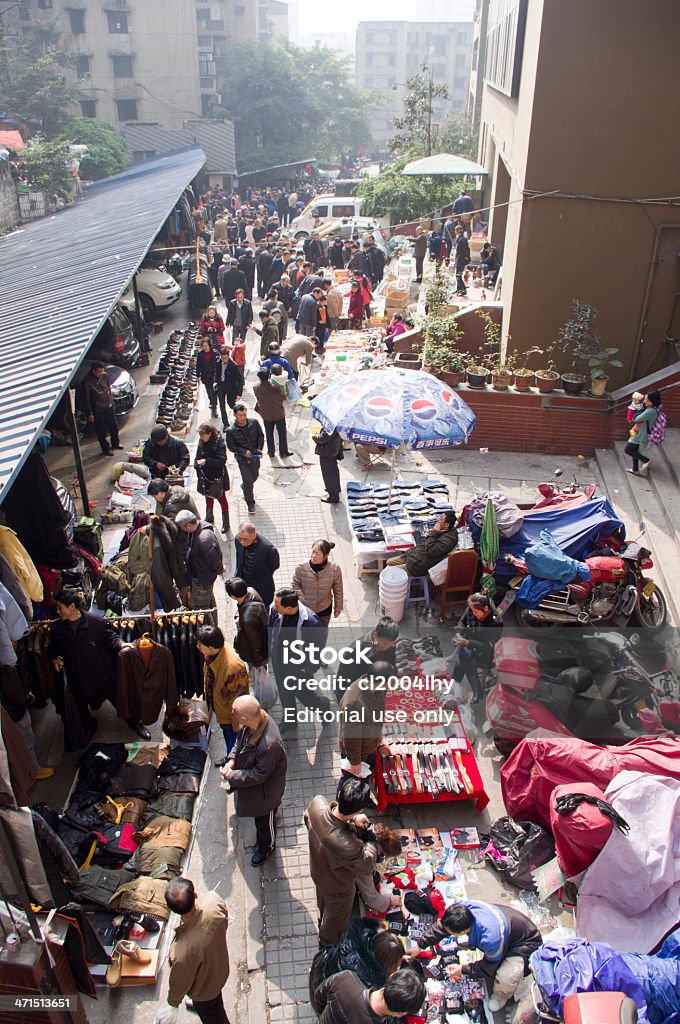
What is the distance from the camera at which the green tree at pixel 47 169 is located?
935 inches

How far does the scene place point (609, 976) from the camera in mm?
4188

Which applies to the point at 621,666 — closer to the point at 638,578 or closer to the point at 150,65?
the point at 638,578

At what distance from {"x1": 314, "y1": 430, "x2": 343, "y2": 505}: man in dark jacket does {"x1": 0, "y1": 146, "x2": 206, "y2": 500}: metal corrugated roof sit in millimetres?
3134

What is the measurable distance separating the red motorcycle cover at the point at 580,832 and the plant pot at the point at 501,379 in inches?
316

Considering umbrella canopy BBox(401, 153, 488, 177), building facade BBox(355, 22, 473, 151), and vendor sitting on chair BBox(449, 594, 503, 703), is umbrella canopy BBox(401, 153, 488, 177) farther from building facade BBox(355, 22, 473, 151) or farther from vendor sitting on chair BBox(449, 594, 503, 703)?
building facade BBox(355, 22, 473, 151)

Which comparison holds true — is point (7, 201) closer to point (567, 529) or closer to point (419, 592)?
point (419, 592)

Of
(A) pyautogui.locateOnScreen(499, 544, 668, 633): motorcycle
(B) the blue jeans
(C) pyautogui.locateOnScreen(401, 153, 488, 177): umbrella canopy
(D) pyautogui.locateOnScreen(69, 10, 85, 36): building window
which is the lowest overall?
(B) the blue jeans

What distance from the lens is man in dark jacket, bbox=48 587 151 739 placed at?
20.3 feet

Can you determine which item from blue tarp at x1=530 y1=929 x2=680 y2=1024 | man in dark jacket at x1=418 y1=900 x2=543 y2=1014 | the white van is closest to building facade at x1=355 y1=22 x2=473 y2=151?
the white van

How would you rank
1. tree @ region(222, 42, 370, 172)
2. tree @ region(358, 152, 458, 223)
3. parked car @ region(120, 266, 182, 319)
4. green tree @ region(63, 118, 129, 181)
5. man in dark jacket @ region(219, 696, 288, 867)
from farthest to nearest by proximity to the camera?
1. tree @ region(222, 42, 370, 172)
2. green tree @ region(63, 118, 129, 181)
3. tree @ region(358, 152, 458, 223)
4. parked car @ region(120, 266, 182, 319)
5. man in dark jacket @ region(219, 696, 288, 867)

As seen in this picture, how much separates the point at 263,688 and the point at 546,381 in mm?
7831

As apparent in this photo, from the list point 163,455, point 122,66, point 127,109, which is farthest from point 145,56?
point 163,455

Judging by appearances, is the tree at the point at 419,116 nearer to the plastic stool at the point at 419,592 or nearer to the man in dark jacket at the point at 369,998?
the plastic stool at the point at 419,592

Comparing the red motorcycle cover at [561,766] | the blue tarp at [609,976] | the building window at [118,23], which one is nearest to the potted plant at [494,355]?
the red motorcycle cover at [561,766]
